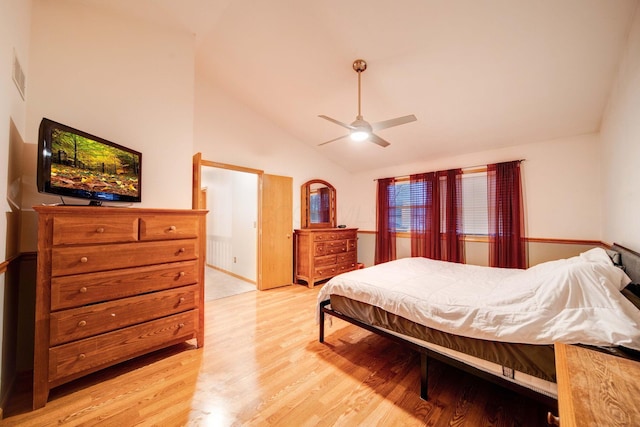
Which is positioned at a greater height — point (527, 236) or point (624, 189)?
point (624, 189)

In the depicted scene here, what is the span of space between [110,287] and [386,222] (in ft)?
13.7

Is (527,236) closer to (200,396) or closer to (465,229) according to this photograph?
(465,229)

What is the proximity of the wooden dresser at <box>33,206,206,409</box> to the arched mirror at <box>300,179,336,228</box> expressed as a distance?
2.54 m

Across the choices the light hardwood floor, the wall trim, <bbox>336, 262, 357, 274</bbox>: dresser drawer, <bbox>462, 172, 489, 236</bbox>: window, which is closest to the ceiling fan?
<bbox>462, 172, 489, 236</bbox>: window

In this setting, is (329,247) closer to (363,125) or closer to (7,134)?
(363,125)

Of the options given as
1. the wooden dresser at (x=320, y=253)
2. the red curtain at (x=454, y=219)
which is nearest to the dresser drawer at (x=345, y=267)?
the wooden dresser at (x=320, y=253)

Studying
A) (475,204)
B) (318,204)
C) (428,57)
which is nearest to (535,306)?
(428,57)

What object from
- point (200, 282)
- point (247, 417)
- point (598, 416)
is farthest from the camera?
point (200, 282)

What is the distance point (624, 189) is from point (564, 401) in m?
2.35

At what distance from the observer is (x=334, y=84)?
3062 mm

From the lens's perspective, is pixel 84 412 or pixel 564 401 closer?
pixel 564 401

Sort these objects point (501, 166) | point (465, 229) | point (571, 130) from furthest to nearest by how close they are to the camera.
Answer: point (465, 229) → point (501, 166) → point (571, 130)

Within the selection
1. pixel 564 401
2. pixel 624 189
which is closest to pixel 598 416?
pixel 564 401

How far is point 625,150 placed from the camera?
1.92 meters
